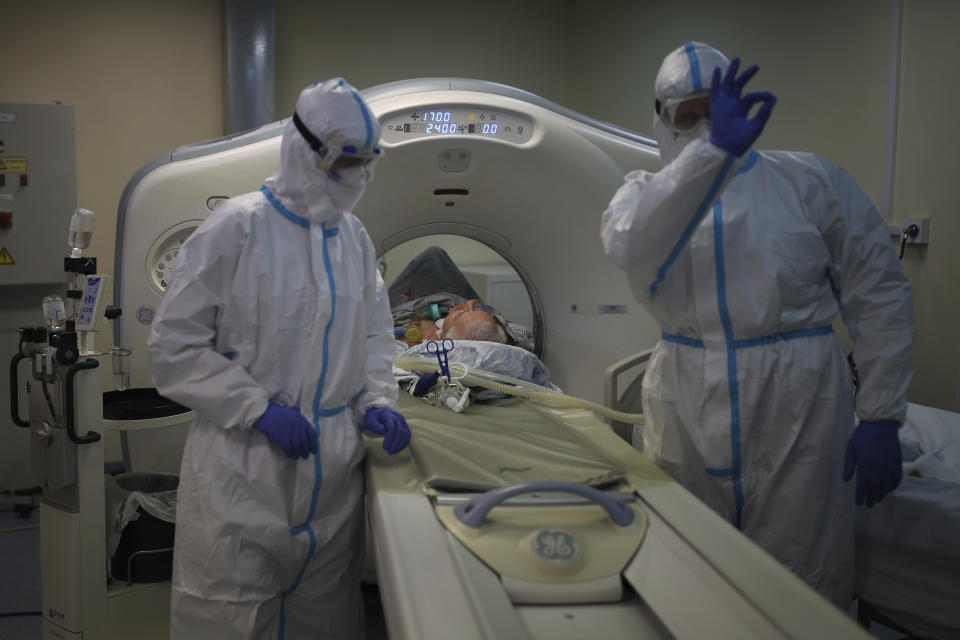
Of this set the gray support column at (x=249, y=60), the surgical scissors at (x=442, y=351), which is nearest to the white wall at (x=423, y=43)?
the gray support column at (x=249, y=60)

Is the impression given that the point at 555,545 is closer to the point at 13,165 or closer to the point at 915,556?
the point at 915,556

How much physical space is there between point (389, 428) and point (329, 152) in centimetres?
51

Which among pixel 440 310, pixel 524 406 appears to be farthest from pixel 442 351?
pixel 440 310

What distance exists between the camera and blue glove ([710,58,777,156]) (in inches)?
51.4

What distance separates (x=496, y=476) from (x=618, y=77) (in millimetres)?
3140

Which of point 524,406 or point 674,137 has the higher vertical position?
point 674,137

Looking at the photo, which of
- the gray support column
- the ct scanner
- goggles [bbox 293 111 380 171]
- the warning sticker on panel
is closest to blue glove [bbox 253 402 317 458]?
the ct scanner

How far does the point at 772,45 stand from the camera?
311 cm

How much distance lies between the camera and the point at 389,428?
151cm

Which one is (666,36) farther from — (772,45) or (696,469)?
(696,469)

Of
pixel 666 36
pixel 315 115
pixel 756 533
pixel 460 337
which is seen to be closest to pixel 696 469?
pixel 756 533

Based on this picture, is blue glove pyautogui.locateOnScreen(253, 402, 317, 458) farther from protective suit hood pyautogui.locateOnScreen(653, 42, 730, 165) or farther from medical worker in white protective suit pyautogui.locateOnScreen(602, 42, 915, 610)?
protective suit hood pyautogui.locateOnScreen(653, 42, 730, 165)

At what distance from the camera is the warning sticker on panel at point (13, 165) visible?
309 cm

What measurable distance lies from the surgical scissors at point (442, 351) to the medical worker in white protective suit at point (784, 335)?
66cm
